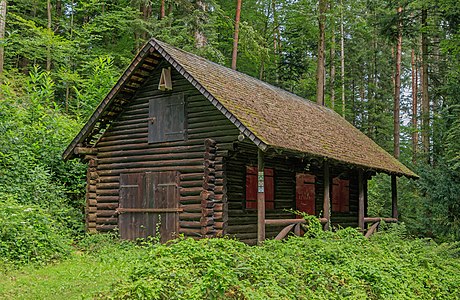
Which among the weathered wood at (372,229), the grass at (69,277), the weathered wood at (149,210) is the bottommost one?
the grass at (69,277)

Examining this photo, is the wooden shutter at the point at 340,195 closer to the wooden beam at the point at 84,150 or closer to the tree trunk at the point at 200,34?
the wooden beam at the point at 84,150

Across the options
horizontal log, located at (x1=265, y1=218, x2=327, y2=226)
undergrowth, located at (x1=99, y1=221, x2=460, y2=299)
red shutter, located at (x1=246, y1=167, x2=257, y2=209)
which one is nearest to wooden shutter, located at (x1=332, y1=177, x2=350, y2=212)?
horizontal log, located at (x1=265, y1=218, x2=327, y2=226)

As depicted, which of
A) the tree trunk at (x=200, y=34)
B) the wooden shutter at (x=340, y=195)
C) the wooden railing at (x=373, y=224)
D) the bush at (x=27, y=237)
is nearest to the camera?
the bush at (x=27, y=237)

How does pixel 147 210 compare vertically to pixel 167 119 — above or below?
below

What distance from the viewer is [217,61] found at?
2253 cm

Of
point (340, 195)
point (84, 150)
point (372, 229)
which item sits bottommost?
point (372, 229)

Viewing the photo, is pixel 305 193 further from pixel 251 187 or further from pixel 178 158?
pixel 178 158

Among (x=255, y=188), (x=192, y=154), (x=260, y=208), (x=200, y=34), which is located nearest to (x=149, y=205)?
(x=192, y=154)

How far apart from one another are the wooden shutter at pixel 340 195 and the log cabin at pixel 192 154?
238 cm

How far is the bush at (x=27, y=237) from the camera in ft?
34.7

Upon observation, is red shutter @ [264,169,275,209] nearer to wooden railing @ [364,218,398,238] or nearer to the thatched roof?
the thatched roof

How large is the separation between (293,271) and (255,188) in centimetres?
537

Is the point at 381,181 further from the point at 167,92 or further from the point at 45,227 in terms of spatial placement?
the point at 45,227

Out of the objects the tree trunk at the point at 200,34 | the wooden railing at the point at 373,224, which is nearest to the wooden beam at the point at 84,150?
the tree trunk at the point at 200,34
